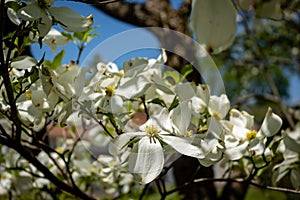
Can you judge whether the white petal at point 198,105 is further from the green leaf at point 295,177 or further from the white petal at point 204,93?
the green leaf at point 295,177

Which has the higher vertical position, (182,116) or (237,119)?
(182,116)

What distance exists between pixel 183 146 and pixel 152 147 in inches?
1.0

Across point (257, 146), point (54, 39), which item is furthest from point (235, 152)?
point (54, 39)

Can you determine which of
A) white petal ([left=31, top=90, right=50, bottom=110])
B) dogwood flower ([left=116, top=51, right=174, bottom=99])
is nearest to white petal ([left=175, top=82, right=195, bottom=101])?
dogwood flower ([left=116, top=51, right=174, bottom=99])

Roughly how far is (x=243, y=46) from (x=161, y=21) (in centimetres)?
212

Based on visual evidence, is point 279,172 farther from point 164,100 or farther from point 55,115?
point 55,115

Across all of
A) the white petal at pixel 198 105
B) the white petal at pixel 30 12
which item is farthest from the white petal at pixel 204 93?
the white petal at pixel 30 12

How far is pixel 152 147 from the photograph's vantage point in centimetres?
38

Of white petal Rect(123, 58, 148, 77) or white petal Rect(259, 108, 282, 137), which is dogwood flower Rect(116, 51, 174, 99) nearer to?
white petal Rect(123, 58, 148, 77)

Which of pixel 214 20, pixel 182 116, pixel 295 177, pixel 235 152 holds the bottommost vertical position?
pixel 295 177

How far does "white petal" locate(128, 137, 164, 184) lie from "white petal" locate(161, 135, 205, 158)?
0.01m

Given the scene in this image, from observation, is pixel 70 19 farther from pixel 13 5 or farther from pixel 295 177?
pixel 295 177

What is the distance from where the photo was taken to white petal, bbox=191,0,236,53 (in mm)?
227

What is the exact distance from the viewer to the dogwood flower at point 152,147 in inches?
14.6
